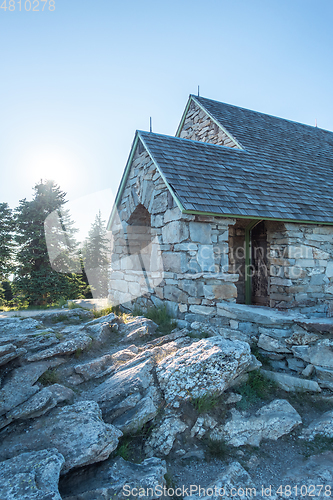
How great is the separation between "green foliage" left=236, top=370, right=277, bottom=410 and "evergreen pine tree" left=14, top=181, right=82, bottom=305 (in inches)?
494

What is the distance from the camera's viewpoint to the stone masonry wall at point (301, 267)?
6398 mm

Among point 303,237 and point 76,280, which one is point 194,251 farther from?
point 76,280

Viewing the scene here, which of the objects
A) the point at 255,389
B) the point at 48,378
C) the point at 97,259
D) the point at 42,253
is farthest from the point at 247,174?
the point at 97,259

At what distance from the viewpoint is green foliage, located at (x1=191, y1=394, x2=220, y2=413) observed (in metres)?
3.26

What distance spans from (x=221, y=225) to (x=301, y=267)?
2168 millimetres

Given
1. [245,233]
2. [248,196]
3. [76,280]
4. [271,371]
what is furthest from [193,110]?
[76,280]

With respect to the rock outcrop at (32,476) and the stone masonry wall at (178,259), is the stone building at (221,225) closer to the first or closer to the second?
the stone masonry wall at (178,259)

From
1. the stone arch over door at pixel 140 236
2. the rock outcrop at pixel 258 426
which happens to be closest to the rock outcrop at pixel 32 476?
the rock outcrop at pixel 258 426

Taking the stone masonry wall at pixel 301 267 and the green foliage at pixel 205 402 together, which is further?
the stone masonry wall at pixel 301 267

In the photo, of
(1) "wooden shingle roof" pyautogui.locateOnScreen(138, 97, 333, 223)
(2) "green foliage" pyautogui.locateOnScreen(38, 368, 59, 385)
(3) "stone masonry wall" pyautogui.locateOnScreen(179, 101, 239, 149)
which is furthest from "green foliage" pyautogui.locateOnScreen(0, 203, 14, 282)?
(2) "green foliage" pyautogui.locateOnScreen(38, 368, 59, 385)

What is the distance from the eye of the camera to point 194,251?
5.46 m

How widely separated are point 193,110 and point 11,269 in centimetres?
1106

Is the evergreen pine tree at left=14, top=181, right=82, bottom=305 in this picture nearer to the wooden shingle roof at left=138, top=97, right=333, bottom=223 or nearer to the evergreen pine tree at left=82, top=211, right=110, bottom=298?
the evergreen pine tree at left=82, top=211, right=110, bottom=298

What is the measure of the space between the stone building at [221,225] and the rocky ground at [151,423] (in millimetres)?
1581
